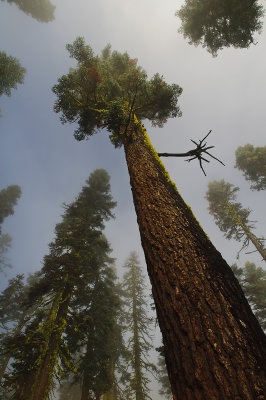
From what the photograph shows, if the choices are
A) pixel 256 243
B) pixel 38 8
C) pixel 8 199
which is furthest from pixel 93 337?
pixel 38 8

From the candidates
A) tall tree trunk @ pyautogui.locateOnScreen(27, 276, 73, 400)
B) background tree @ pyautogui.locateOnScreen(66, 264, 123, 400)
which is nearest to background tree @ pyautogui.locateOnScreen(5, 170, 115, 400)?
tall tree trunk @ pyautogui.locateOnScreen(27, 276, 73, 400)

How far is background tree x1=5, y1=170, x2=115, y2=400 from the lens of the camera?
6.93 metres

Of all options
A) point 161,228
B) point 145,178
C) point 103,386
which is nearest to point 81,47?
point 145,178

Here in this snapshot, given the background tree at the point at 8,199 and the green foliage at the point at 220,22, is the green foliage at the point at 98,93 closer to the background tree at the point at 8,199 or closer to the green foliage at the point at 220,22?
the green foliage at the point at 220,22

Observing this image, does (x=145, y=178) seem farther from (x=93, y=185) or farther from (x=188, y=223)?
(x=93, y=185)

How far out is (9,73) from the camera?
47.8 feet

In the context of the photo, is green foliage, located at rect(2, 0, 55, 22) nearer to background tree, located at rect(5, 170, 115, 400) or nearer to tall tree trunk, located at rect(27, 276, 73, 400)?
background tree, located at rect(5, 170, 115, 400)

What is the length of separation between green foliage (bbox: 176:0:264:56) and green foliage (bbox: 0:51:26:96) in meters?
11.7

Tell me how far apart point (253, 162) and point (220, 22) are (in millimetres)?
13898

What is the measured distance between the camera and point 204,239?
2316 millimetres

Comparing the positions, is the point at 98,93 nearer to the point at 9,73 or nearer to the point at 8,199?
the point at 9,73

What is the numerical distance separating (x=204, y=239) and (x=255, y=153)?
75.0 feet

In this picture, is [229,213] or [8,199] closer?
[229,213]

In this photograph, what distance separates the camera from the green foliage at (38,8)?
38812 millimetres
